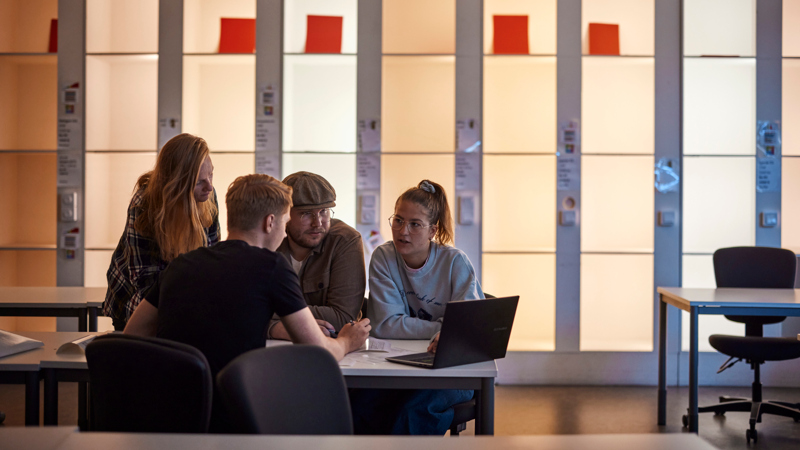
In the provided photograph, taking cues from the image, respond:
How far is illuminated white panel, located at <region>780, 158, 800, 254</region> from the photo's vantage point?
14.5 ft

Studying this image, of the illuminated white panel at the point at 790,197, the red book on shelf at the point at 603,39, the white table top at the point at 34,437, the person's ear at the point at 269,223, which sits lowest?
the white table top at the point at 34,437

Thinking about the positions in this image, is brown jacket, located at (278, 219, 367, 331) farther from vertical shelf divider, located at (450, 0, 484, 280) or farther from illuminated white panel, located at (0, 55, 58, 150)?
illuminated white panel, located at (0, 55, 58, 150)

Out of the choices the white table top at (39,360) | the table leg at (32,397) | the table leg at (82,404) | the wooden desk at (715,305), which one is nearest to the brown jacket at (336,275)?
the white table top at (39,360)

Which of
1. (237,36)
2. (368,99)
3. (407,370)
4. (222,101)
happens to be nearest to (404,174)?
(368,99)

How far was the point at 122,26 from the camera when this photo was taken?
4.50 metres

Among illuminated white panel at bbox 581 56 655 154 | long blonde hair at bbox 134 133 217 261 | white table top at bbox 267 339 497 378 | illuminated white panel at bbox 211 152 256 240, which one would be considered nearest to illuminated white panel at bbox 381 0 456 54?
illuminated white panel at bbox 581 56 655 154

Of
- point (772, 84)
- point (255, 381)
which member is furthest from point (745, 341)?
point (255, 381)

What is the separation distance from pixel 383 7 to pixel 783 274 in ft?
9.77

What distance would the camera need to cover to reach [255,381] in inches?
50.1

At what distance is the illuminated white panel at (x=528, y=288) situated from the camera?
4441mm

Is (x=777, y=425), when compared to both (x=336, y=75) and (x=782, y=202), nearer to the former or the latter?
(x=782, y=202)

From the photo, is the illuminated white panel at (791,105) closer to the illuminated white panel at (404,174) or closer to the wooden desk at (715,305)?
the wooden desk at (715,305)

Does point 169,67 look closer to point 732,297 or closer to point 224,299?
point 224,299

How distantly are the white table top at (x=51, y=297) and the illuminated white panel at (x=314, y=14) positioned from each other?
78.1 inches
